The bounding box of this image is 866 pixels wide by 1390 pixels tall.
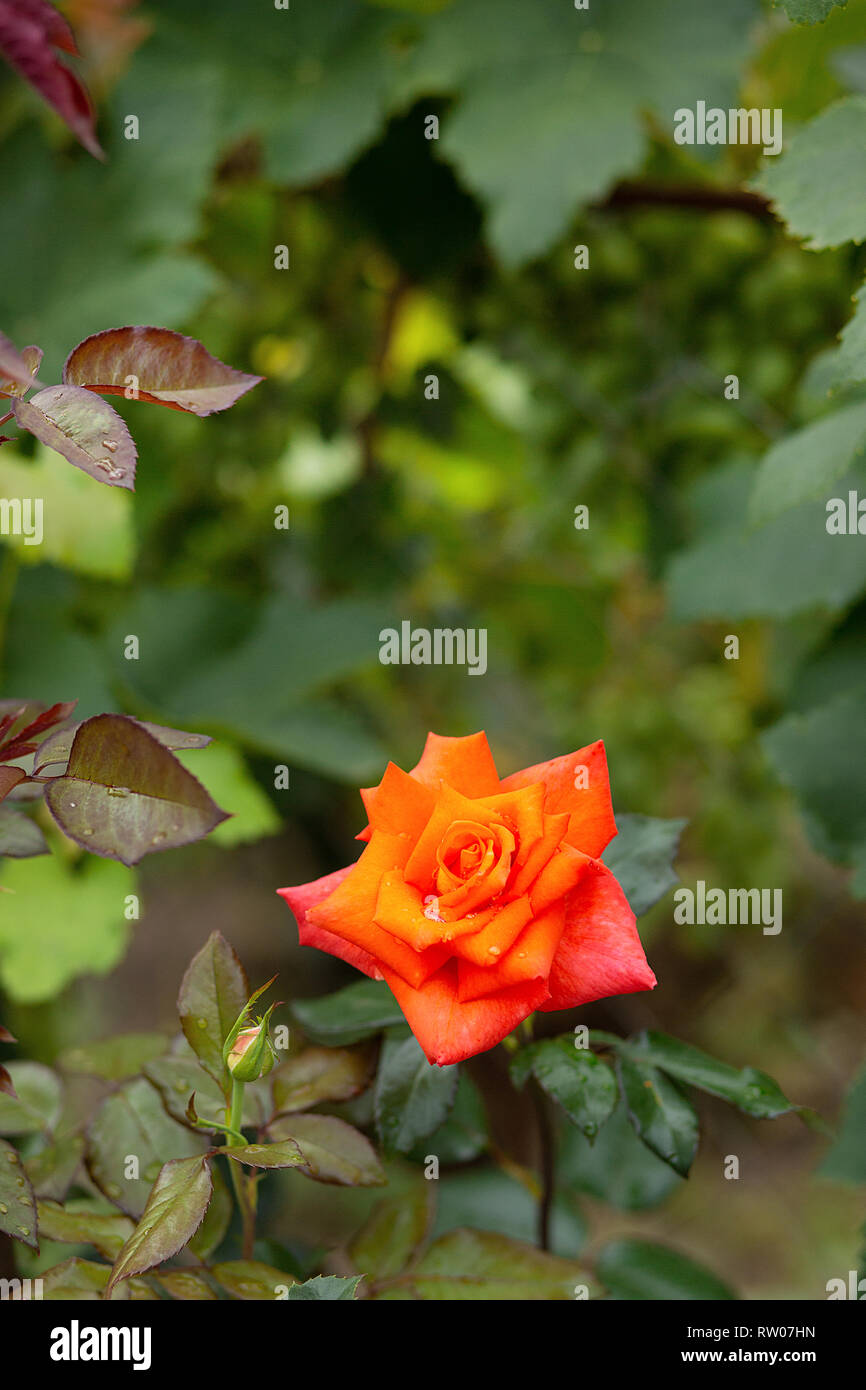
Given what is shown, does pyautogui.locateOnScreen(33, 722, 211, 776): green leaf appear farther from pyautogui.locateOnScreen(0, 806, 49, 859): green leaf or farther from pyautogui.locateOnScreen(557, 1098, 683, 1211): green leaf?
pyautogui.locateOnScreen(557, 1098, 683, 1211): green leaf

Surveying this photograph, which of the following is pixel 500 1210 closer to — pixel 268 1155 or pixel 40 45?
pixel 268 1155

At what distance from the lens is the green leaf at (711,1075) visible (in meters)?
0.31

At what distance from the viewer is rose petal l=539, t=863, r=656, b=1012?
27 cm

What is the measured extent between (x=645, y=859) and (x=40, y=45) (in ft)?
1.11

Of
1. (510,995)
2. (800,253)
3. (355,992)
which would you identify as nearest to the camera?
(510,995)

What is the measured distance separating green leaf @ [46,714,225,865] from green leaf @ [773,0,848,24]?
303 millimetres

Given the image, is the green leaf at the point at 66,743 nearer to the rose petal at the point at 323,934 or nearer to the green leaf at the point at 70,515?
the rose petal at the point at 323,934

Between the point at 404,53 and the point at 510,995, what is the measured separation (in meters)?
0.64

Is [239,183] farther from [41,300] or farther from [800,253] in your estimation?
[800,253]

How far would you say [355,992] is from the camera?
38 cm

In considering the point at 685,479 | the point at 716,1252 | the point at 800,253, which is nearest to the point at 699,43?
the point at 800,253

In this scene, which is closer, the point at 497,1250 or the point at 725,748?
the point at 497,1250

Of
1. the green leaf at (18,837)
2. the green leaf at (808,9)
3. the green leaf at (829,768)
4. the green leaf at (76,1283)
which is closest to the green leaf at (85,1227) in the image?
the green leaf at (76,1283)

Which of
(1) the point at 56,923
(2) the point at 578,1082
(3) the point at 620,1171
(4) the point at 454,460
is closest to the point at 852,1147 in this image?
(3) the point at 620,1171
